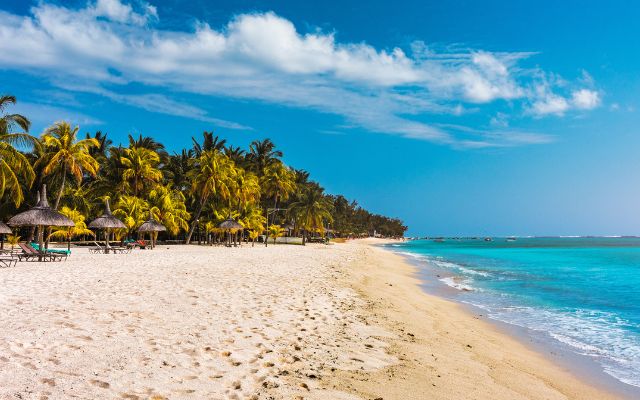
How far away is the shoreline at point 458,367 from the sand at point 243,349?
1.2 inches

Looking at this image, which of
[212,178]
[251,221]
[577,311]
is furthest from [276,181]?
[577,311]

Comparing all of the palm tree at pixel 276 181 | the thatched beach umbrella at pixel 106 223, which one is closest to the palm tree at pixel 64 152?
the thatched beach umbrella at pixel 106 223

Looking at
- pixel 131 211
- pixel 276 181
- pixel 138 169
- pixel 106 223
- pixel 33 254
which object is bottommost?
pixel 33 254

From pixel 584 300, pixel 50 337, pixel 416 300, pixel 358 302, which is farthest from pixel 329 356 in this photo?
pixel 584 300

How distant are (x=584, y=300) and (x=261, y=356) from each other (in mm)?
15827

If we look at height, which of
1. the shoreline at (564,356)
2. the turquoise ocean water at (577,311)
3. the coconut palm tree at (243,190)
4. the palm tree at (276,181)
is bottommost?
the turquoise ocean water at (577,311)

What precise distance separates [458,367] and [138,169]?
35.6 meters

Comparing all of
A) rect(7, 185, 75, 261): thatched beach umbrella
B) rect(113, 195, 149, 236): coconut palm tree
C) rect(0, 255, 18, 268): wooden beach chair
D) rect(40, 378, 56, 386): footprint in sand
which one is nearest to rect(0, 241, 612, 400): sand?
rect(40, 378, 56, 386): footprint in sand

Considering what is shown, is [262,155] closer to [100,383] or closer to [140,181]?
A: [140,181]

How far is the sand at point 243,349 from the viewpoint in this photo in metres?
4.56

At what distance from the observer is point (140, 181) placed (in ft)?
123

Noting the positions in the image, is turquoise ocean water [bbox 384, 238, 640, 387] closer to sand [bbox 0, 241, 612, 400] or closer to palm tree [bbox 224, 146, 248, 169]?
sand [bbox 0, 241, 612, 400]

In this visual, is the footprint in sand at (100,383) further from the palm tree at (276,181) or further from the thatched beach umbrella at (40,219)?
the palm tree at (276,181)

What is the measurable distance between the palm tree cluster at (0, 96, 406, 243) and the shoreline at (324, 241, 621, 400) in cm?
2154
